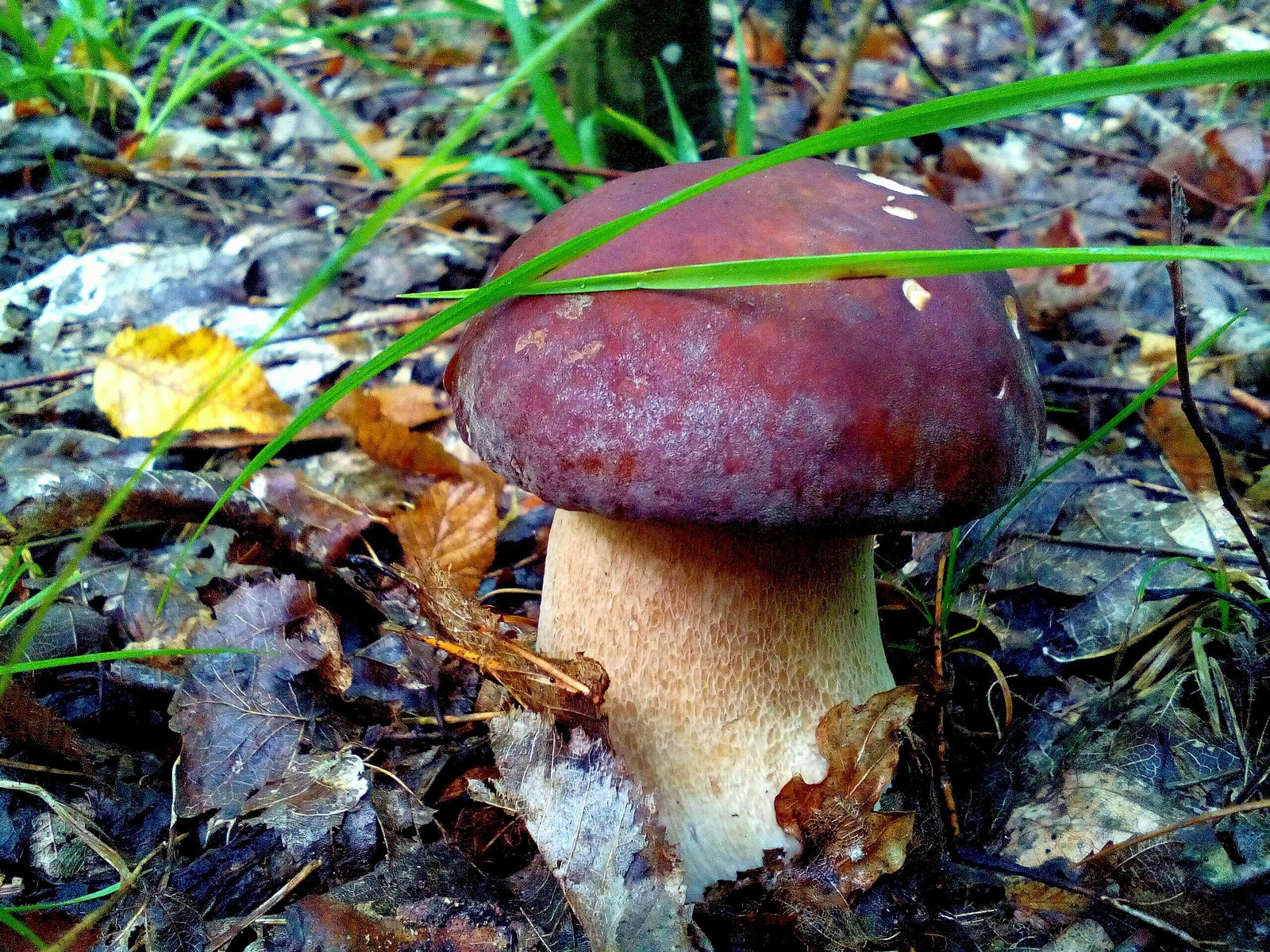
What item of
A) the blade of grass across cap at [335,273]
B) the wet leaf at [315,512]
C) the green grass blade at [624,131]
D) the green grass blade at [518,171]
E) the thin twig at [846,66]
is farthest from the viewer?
the thin twig at [846,66]

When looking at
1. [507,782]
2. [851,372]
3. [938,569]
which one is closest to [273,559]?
[507,782]

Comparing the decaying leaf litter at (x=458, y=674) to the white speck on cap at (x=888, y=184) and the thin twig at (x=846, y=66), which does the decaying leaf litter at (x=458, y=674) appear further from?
the thin twig at (x=846, y=66)


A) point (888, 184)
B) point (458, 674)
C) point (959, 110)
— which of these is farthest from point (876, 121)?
point (458, 674)

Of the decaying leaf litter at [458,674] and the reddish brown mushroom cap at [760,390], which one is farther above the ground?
the reddish brown mushroom cap at [760,390]

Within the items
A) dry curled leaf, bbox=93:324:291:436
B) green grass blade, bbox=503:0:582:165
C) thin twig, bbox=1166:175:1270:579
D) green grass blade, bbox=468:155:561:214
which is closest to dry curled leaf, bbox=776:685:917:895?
thin twig, bbox=1166:175:1270:579

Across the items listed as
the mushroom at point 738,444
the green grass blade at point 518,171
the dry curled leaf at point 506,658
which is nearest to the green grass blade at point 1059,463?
the mushroom at point 738,444

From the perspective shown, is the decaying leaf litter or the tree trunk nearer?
the decaying leaf litter

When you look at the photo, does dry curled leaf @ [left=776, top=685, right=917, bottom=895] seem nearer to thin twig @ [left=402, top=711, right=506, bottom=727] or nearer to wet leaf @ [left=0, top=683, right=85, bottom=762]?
thin twig @ [left=402, top=711, right=506, bottom=727]

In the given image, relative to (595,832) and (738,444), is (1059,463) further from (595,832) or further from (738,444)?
(595,832)

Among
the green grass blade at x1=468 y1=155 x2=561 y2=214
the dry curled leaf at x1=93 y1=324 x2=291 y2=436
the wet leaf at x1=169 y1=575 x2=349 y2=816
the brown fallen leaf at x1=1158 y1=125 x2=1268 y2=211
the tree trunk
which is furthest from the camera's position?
the brown fallen leaf at x1=1158 y1=125 x2=1268 y2=211
